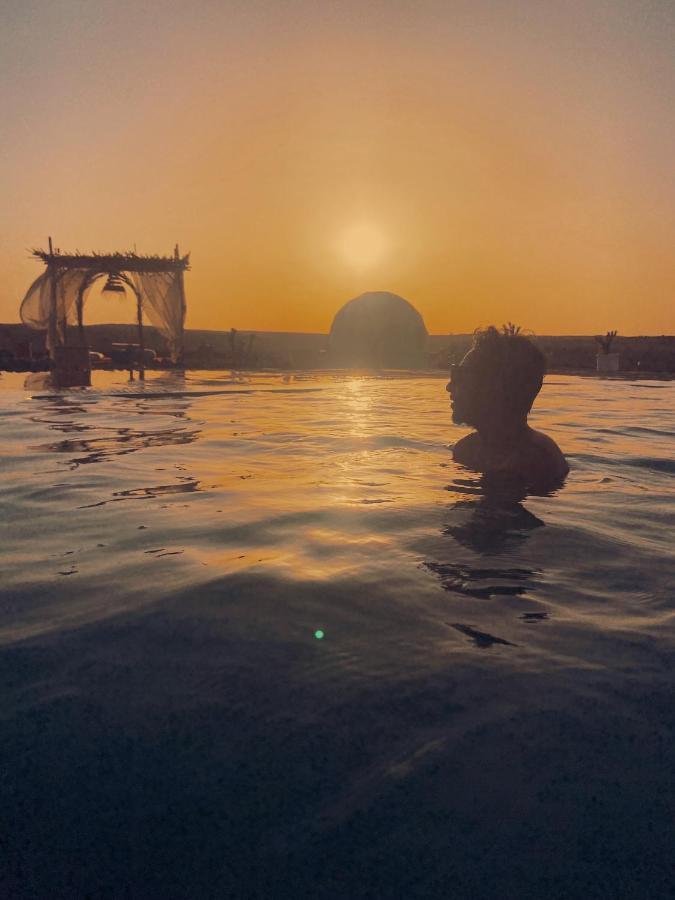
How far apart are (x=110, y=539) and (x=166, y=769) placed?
2.38 meters

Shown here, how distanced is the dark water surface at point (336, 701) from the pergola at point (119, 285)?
71.2ft

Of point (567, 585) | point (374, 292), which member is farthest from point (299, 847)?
point (374, 292)

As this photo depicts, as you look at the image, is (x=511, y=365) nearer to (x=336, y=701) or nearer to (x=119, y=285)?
(x=336, y=701)

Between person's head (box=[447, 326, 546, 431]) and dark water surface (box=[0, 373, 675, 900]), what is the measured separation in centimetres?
105

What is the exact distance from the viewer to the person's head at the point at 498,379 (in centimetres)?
521

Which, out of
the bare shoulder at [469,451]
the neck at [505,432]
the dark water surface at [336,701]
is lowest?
the dark water surface at [336,701]

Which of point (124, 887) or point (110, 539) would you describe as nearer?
point (124, 887)

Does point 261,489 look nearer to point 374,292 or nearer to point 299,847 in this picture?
point 299,847

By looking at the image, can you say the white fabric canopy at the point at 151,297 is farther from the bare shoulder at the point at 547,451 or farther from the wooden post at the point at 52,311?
the bare shoulder at the point at 547,451

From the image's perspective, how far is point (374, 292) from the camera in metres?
55.8

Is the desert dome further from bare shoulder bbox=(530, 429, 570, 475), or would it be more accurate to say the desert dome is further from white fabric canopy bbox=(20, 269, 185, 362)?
bare shoulder bbox=(530, 429, 570, 475)

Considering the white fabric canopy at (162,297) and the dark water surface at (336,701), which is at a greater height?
the white fabric canopy at (162,297)

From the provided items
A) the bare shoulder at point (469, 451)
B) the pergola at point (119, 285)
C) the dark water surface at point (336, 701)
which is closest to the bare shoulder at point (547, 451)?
the bare shoulder at point (469, 451)

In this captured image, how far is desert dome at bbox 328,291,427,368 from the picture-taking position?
52625mm
